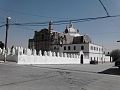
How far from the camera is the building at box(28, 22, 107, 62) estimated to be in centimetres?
8961

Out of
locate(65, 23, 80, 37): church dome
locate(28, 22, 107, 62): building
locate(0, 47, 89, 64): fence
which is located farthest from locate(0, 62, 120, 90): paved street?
locate(65, 23, 80, 37): church dome

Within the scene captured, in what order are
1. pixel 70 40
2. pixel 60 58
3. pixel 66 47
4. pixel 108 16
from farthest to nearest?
pixel 70 40
pixel 66 47
pixel 60 58
pixel 108 16

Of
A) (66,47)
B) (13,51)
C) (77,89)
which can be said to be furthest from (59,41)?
(77,89)

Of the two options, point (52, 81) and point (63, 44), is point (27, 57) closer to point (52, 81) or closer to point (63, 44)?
point (52, 81)

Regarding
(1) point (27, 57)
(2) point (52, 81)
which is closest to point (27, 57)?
(1) point (27, 57)

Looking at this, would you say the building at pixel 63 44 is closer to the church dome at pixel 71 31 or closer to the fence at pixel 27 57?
the church dome at pixel 71 31

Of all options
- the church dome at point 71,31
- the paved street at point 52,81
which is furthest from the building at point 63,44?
the paved street at point 52,81

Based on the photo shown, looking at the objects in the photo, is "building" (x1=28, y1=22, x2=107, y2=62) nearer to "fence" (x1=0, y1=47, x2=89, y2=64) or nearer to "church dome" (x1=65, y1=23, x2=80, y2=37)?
"church dome" (x1=65, y1=23, x2=80, y2=37)

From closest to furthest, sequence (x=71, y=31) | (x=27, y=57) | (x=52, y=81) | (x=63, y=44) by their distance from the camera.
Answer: (x=52, y=81)
(x=27, y=57)
(x=63, y=44)
(x=71, y=31)

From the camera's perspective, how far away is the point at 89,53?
3418 inches

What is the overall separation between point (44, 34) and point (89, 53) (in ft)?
72.5

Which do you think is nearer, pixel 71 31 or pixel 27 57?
pixel 27 57

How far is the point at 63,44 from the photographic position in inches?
3684

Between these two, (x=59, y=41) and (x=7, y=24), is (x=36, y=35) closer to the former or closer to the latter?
(x=59, y=41)
